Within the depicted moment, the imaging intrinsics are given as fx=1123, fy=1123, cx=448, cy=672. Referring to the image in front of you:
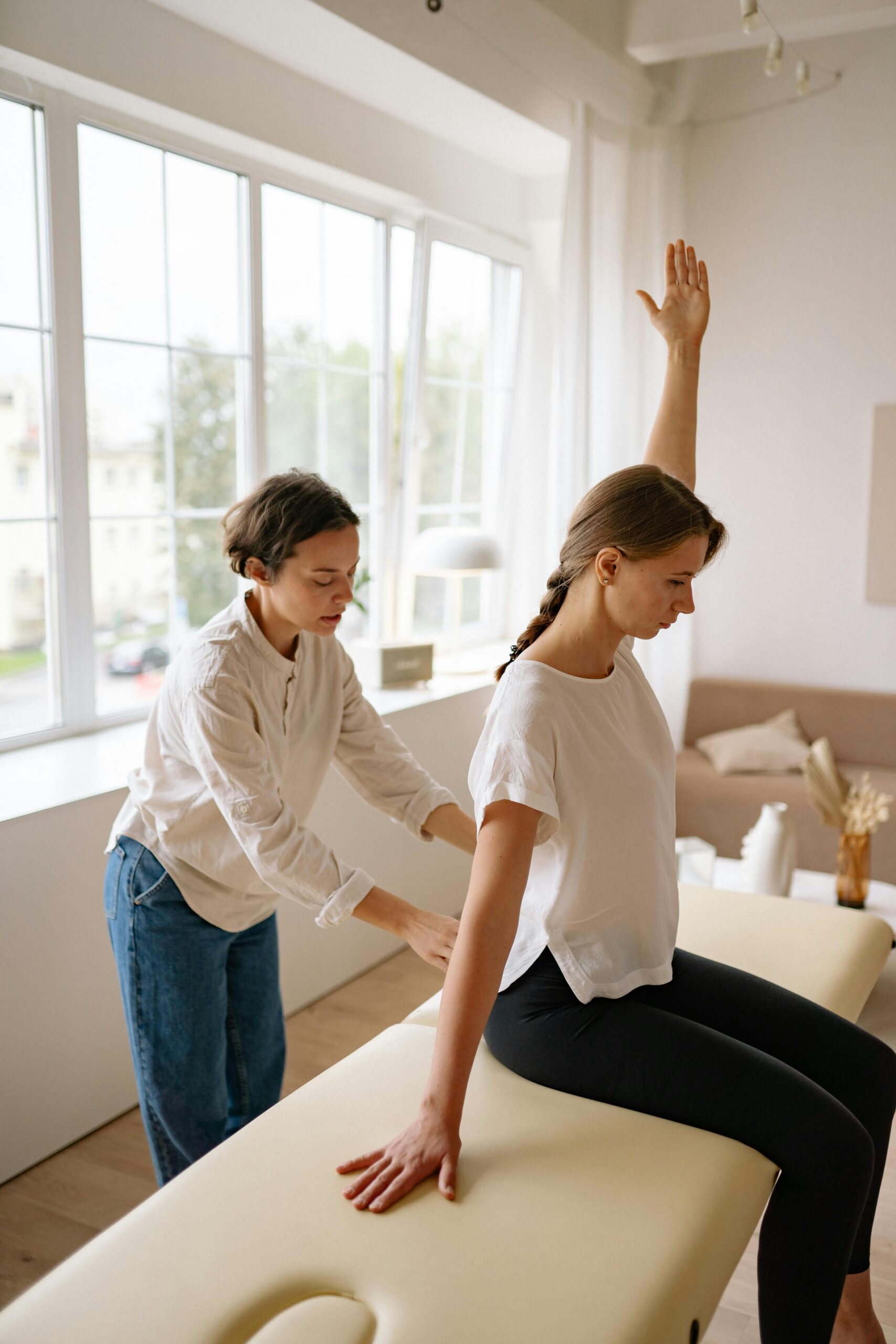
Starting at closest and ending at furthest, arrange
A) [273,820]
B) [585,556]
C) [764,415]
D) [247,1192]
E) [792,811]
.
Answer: [247,1192]
[585,556]
[273,820]
[792,811]
[764,415]

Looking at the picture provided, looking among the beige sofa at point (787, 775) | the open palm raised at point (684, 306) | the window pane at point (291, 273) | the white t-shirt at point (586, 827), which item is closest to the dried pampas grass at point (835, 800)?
the beige sofa at point (787, 775)

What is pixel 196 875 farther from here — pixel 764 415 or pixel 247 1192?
pixel 764 415

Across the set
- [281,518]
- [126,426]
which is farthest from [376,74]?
[281,518]

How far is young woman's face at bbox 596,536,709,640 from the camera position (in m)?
1.44

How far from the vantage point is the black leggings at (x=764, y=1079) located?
4.32ft

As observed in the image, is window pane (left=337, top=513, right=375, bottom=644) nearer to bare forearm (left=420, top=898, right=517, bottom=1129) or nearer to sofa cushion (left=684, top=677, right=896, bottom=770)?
sofa cushion (left=684, top=677, right=896, bottom=770)

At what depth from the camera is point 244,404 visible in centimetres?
336

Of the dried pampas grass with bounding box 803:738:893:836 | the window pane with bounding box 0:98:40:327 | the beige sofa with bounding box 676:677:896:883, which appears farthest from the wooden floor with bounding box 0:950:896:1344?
the window pane with bounding box 0:98:40:327

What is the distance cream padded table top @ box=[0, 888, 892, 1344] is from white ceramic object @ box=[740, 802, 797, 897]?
1.46 meters

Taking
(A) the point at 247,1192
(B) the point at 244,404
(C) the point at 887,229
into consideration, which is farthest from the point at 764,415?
(A) the point at 247,1192

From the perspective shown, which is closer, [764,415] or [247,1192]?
[247,1192]

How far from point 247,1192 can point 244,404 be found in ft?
8.32

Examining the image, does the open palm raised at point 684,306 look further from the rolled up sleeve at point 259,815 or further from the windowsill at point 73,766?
the windowsill at point 73,766

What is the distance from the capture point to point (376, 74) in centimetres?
320
